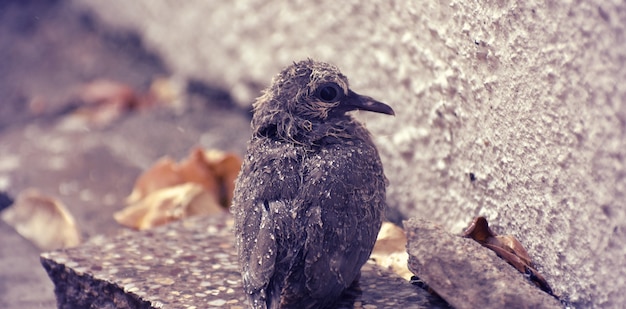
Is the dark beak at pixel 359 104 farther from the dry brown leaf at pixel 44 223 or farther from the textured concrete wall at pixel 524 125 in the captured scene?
the dry brown leaf at pixel 44 223

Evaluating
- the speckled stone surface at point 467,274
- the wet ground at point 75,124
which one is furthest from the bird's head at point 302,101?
the wet ground at point 75,124

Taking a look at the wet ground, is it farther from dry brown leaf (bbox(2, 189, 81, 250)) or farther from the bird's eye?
the bird's eye

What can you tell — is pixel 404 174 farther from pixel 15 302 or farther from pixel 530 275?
pixel 15 302

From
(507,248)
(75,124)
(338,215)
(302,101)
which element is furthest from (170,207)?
(75,124)

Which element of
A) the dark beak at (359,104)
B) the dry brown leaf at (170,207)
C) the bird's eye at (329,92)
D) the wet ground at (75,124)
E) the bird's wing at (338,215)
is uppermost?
the wet ground at (75,124)

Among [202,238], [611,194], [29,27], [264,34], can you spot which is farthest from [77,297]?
[29,27]

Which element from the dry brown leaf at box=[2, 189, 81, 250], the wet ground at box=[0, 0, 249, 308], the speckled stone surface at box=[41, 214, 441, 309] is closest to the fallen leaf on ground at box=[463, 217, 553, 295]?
the speckled stone surface at box=[41, 214, 441, 309]

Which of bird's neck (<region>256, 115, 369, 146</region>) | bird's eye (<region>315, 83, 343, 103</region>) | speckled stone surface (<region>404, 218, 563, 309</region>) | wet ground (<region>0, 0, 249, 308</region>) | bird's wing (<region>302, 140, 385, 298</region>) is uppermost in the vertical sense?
wet ground (<region>0, 0, 249, 308</region>)
